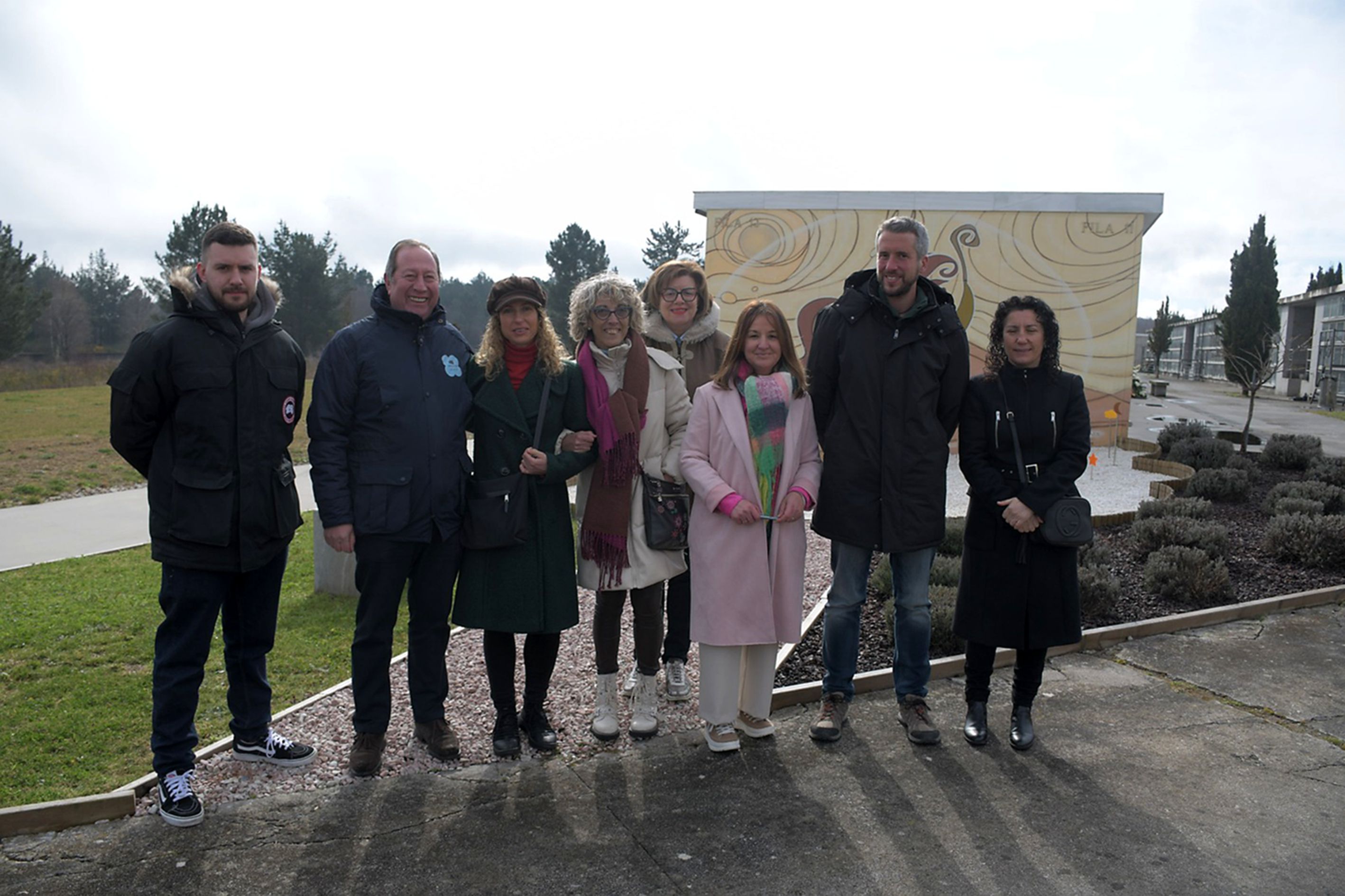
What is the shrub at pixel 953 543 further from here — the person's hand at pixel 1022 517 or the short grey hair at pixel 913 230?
the short grey hair at pixel 913 230

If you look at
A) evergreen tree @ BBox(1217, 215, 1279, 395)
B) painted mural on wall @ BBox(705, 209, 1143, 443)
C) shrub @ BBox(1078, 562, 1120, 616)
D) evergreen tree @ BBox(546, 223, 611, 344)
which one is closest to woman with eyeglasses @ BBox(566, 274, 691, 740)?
shrub @ BBox(1078, 562, 1120, 616)

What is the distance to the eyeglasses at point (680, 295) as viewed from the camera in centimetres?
436

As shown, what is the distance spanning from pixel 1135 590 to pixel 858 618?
3629 millimetres

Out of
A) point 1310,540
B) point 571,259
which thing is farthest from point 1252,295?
point 1310,540

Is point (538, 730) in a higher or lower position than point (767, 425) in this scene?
lower

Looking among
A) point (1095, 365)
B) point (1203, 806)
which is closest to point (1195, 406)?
point (1095, 365)

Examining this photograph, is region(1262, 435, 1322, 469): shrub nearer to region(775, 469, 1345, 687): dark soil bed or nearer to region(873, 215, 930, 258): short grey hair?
region(775, 469, 1345, 687): dark soil bed

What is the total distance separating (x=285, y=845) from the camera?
10.5 feet

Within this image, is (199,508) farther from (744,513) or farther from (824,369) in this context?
(824,369)

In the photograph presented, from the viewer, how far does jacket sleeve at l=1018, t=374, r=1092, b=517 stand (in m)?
3.96

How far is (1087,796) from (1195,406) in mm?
40341

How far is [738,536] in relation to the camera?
3.97m

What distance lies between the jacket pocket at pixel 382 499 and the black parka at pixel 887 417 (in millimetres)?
1794

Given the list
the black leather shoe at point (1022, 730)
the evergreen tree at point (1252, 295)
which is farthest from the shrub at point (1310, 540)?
the evergreen tree at point (1252, 295)
